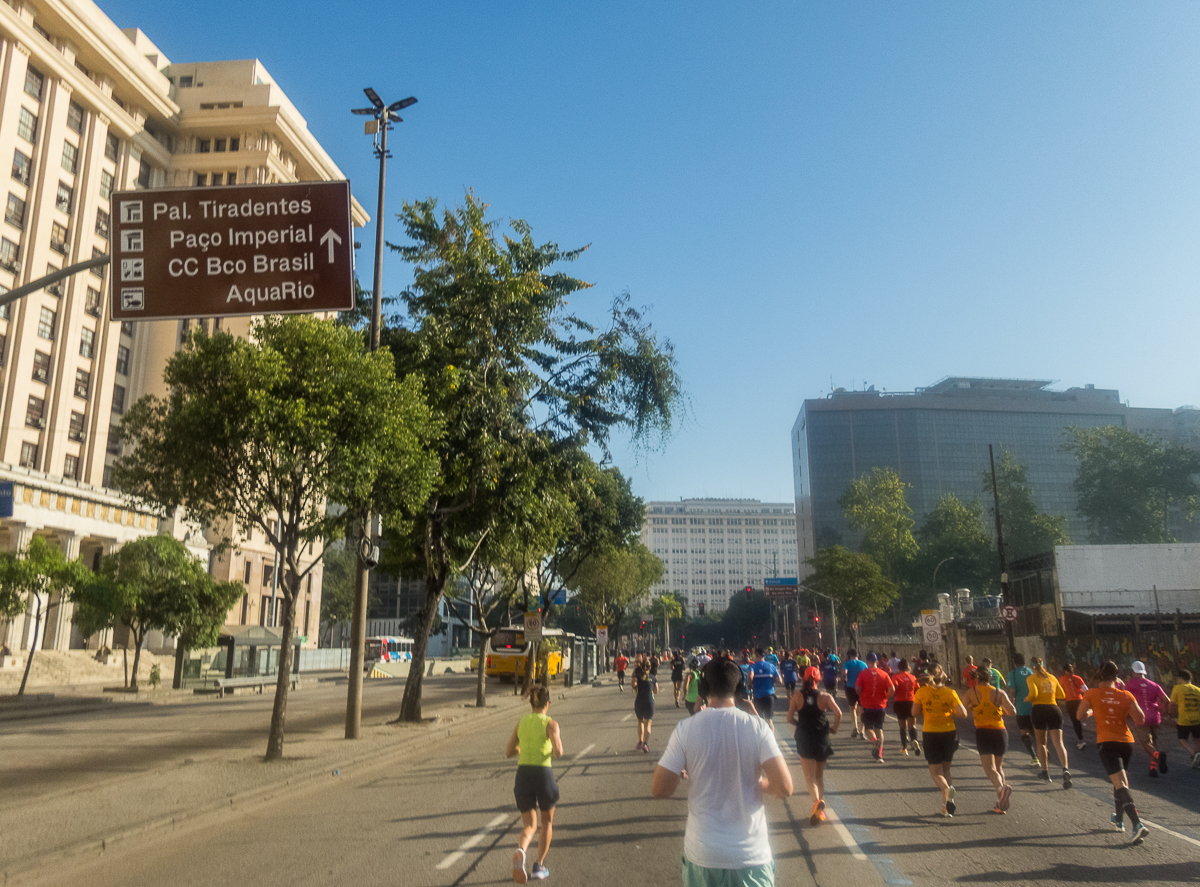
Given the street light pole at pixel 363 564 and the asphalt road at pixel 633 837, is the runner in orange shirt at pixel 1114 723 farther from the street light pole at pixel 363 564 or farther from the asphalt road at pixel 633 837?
the street light pole at pixel 363 564

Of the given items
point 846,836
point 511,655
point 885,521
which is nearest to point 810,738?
point 846,836

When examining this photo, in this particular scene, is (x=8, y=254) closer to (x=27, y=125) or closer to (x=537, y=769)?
(x=27, y=125)

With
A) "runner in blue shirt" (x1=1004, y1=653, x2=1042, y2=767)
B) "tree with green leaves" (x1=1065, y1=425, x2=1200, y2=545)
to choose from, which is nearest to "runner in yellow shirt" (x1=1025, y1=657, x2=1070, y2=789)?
"runner in blue shirt" (x1=1004, y1=653, x2=1042, y2=767)

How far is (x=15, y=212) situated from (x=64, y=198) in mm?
4128

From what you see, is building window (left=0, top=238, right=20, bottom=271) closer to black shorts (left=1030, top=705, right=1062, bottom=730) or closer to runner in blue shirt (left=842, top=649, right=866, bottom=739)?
runner in blue shirt (left=842, top=649, right=866, bottom=739)

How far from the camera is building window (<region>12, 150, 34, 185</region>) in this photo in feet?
152

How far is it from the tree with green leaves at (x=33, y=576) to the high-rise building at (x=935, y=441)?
349 ft

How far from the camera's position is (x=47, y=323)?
4744cm

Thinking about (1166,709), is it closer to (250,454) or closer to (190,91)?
(250,454)

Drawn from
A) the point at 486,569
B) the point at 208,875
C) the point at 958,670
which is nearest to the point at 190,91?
the point at 486,569

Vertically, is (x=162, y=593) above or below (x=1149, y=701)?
above

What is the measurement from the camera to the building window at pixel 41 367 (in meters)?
46.5

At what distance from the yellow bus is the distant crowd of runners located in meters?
25.2

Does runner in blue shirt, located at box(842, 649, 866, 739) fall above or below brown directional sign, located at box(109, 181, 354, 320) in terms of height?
below
